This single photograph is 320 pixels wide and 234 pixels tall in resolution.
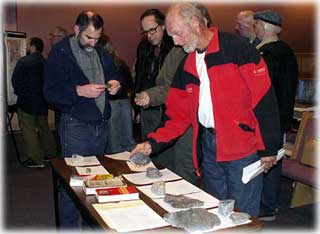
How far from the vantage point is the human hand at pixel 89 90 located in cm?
222

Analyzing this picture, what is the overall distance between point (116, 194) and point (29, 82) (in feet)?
10.5

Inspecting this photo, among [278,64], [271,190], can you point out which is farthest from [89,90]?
[271,190]

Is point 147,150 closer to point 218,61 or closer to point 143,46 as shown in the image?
point 218,61

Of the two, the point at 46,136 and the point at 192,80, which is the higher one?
the point at 192,80

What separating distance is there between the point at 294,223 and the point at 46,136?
2.85m

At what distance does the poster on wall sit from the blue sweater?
109 inches

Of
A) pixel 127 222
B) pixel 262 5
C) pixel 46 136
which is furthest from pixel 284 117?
pixel 262 5

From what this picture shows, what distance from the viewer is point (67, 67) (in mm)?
2285

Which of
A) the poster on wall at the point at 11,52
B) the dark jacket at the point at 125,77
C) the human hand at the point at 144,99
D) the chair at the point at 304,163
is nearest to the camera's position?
the human hand at the point at 144,99

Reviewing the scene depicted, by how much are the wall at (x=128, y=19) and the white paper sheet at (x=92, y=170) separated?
3.95 meters

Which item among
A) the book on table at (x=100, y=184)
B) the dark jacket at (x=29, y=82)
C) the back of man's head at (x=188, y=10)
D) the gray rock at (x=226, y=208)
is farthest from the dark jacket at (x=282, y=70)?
the dark jacket at (x=29, y=82)

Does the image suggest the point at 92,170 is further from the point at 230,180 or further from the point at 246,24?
the point at 246,24

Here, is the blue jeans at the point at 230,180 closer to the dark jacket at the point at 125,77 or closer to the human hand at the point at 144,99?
the human hand at the point at 144,99

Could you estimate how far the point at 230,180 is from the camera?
1832 millimetres
